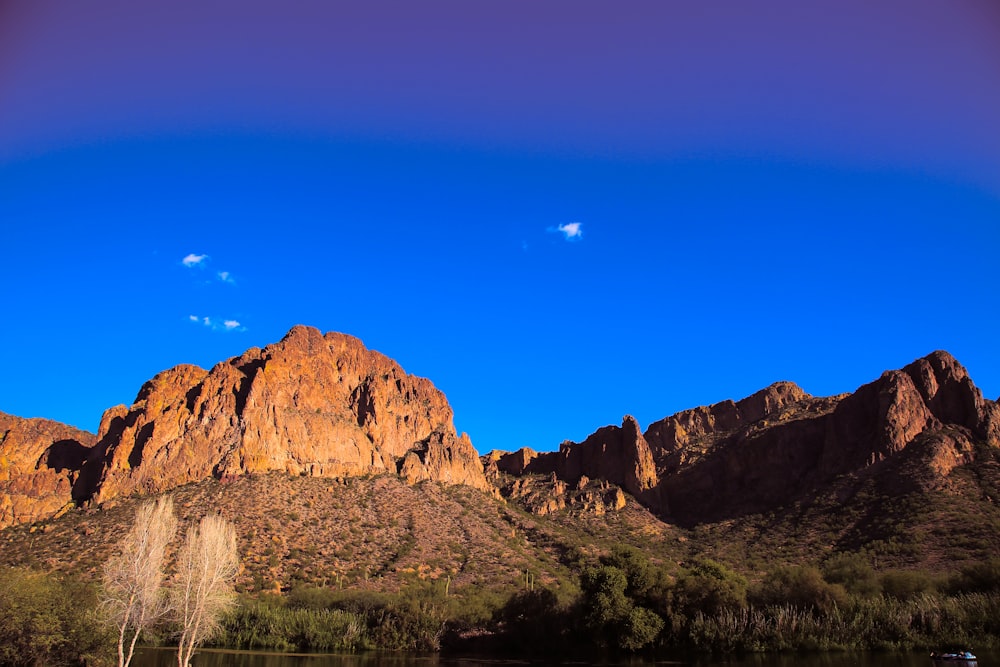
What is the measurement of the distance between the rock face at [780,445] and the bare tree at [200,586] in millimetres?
80877

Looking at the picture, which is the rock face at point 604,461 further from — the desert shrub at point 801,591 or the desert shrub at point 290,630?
the desert shrub at point 290,630

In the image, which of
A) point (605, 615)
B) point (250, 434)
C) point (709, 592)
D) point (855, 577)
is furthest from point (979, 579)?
point (250, 434)

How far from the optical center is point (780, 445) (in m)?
114

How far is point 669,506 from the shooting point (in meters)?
122

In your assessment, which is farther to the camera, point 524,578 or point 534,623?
point 524,578

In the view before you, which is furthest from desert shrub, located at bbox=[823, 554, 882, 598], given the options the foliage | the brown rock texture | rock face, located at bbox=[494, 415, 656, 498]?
Result: the brown rock texture

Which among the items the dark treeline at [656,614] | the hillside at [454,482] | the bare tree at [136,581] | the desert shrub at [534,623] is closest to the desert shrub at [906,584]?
the dark treeline at [656,614]

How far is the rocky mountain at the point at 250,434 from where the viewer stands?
3625 inches

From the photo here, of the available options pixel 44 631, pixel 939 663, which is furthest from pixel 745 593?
pixel 44 631

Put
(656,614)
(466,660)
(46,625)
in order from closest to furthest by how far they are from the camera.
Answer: (46,625)
(466,660)
(656,614)

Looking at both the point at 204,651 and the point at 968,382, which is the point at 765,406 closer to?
the point at 968,382

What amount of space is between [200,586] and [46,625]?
33.8 ft

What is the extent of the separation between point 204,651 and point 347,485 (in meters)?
47.0

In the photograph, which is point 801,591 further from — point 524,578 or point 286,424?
point 286,424
